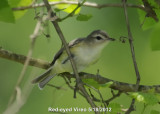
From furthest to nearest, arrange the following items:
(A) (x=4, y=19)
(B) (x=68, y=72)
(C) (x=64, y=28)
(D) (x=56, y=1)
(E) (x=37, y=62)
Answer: (C) (x=64, y=28), (B) (x=68, y=72), (E) (x=37, y=62), (D) (x=56, y=1), (A) (x=4, y=19)

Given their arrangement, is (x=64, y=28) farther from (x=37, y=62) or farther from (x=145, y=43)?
(x=37, y=62)

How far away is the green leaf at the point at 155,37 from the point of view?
4.96 feet

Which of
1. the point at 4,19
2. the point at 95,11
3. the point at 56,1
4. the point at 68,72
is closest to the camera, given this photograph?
the point at 4,19

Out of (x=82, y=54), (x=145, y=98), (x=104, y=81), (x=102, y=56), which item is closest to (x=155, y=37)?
(x=145, y=98)

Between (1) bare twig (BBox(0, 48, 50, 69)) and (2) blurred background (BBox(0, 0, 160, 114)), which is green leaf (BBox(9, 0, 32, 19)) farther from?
(2) blurred background (BBox(0, 0, 160, 114))

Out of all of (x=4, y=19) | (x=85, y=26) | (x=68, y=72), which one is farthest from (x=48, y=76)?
(x=4, y=19)

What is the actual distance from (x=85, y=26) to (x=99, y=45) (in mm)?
1058

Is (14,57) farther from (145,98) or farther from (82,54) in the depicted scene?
(145,98)

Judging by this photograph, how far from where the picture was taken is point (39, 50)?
4273 millimetres

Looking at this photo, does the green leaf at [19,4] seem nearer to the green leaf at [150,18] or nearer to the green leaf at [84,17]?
the green leaf at [84,17]

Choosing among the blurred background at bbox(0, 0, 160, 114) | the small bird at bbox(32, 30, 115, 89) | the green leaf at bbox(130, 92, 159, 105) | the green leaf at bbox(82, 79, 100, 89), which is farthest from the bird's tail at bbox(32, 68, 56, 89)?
the green leaf at bbox(130, 92, 159, 105)

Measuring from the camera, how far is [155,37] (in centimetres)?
155

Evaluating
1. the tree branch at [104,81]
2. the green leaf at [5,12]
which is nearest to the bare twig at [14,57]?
the tree branch at [104,81]

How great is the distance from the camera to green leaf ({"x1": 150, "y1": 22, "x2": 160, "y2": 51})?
1.51 meters
